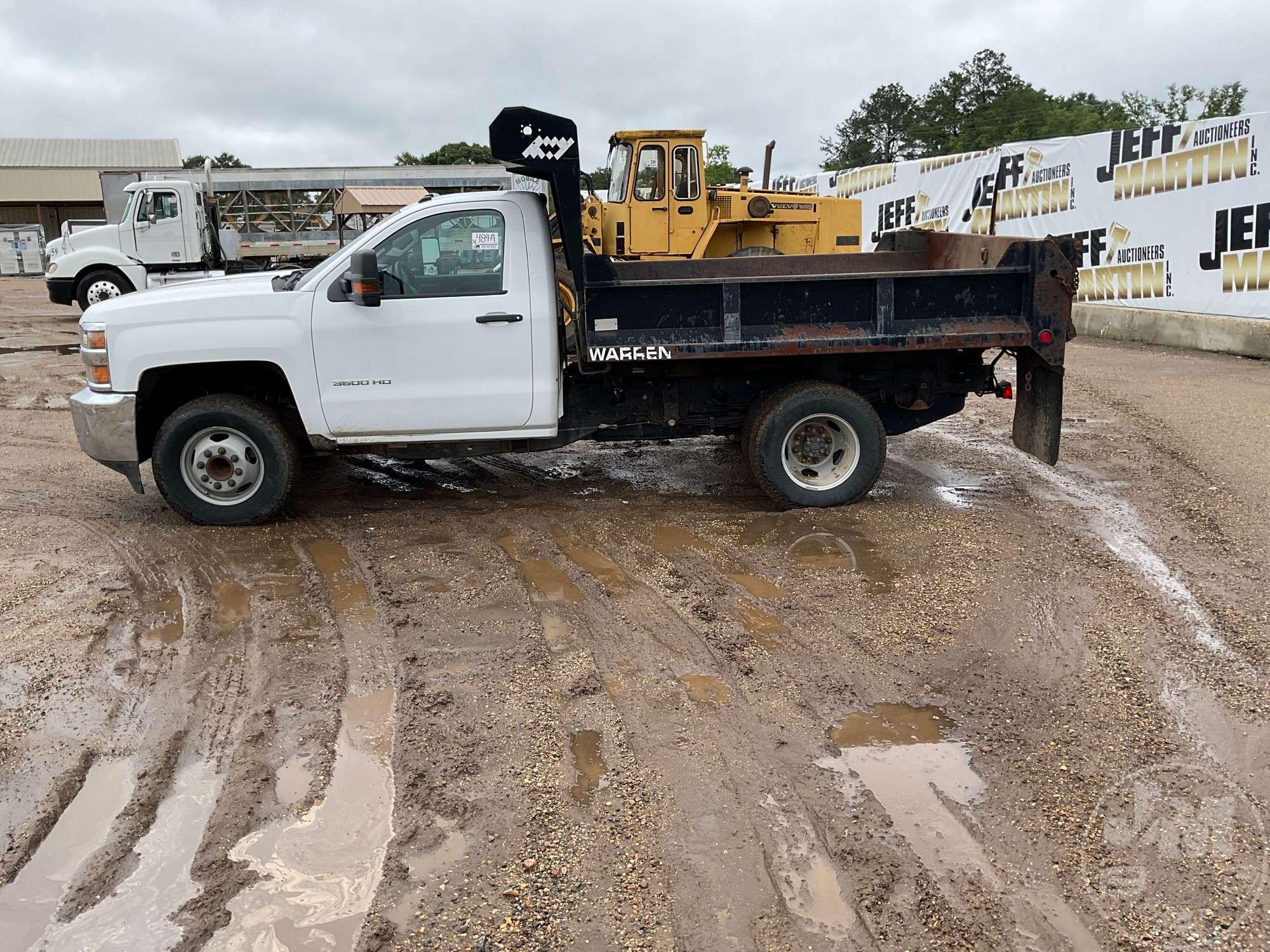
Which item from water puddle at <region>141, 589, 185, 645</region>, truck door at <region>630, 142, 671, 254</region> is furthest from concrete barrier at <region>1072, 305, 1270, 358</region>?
water puddle at <region>141, 589, 185, 645</region>

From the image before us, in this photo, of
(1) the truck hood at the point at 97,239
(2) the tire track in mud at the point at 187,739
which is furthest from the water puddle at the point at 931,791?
(1) the truck hood at the point at 97,239

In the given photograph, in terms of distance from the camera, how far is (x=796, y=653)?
186 inches

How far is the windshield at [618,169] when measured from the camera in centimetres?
1324

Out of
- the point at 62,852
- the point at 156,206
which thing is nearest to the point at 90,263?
the point at 156,206

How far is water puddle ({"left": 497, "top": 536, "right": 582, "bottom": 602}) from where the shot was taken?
5.46 m

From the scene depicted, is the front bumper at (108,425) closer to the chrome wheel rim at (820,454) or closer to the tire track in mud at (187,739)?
the tire track in mud at (187,739)

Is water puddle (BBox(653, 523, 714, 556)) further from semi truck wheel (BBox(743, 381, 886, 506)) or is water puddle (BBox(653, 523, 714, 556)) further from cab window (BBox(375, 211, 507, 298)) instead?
cab window (BBox(375, 211, 507, 298))

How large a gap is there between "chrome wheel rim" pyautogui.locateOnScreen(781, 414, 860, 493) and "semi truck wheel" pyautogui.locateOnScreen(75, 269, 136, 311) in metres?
16.6

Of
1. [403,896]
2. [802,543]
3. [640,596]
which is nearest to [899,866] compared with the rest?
[403,896]

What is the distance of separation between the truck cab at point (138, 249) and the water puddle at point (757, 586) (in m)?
16.5

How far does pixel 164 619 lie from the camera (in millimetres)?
5184

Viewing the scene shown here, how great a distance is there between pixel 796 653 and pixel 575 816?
1640mm

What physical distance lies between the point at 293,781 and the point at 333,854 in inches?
20.8

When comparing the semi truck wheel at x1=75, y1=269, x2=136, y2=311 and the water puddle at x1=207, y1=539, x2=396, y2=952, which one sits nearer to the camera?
the water puddle at x1=207, y1=539, x2=396, y2=952
